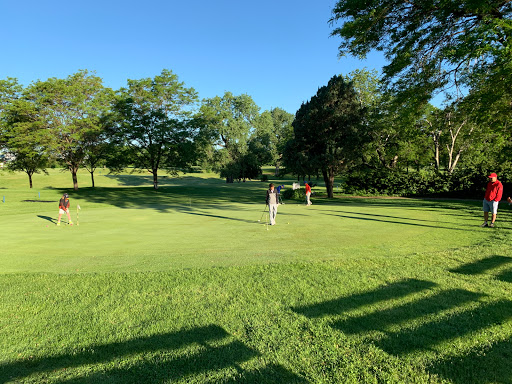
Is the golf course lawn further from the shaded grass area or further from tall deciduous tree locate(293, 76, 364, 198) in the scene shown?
tall deciduous tree locate(293, 76, 364, 198)

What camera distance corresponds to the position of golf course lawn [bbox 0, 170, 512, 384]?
3295mm

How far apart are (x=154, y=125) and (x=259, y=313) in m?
41.5

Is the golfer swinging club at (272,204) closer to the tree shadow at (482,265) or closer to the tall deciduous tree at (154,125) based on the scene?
the tree shadow at (482,265)

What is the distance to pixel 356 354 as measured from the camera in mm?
3512

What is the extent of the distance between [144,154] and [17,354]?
141ft

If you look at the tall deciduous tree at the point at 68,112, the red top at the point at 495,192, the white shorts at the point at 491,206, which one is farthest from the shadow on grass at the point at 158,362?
the tall deciduous tree at the point at 68,112

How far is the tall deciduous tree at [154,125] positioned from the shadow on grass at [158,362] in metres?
40.0

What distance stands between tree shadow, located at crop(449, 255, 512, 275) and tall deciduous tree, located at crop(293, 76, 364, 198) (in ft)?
70.9

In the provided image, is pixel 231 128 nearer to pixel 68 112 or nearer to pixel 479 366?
pixel 68 112

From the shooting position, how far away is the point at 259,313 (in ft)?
15.0

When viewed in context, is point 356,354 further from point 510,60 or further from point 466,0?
point 466,0

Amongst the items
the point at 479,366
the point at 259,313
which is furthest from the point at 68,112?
the point at 479,366

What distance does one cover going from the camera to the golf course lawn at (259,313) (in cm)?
329

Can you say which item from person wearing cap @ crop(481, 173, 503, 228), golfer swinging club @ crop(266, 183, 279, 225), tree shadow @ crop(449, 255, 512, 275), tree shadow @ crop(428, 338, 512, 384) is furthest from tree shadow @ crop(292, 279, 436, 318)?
person wearing cap @ crop(481, 173, 503, 228)
